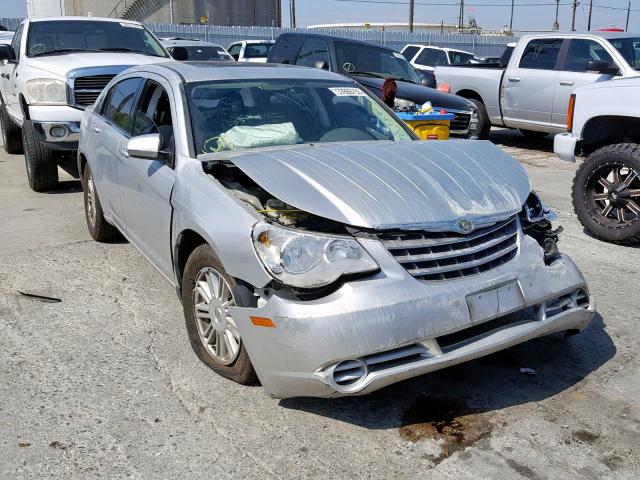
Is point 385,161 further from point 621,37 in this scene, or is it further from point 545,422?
point 621,37

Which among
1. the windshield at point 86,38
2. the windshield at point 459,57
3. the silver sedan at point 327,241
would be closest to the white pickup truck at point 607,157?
the silver sedan at point 327,241

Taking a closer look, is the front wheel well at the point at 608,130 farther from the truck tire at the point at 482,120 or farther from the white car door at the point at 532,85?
the truck tire at the point at 482,120

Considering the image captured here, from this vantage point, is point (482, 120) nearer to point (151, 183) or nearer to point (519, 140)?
point (519, 140)

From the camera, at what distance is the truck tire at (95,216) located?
5846mm

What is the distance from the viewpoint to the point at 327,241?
3168 millimetres

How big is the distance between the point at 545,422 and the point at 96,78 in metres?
6.39

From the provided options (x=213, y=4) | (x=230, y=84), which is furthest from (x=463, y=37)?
(x=230, y=84)

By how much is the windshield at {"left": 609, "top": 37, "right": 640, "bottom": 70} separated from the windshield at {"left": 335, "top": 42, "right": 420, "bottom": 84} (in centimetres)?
302

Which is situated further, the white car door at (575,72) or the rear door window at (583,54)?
the rear door window at (583,54)

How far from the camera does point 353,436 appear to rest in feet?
10.5

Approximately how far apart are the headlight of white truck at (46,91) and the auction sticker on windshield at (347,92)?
4.26m

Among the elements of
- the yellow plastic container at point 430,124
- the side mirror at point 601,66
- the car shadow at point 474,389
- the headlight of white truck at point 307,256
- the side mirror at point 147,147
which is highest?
the side mirror at point 147,147

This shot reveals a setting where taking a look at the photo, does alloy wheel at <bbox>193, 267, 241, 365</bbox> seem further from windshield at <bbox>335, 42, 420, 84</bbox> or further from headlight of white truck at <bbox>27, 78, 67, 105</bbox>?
windshield at <bbox>335, 42, 420, 84</bbox>

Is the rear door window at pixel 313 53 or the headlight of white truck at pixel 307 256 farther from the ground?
the rear door window at pixel 313 53
